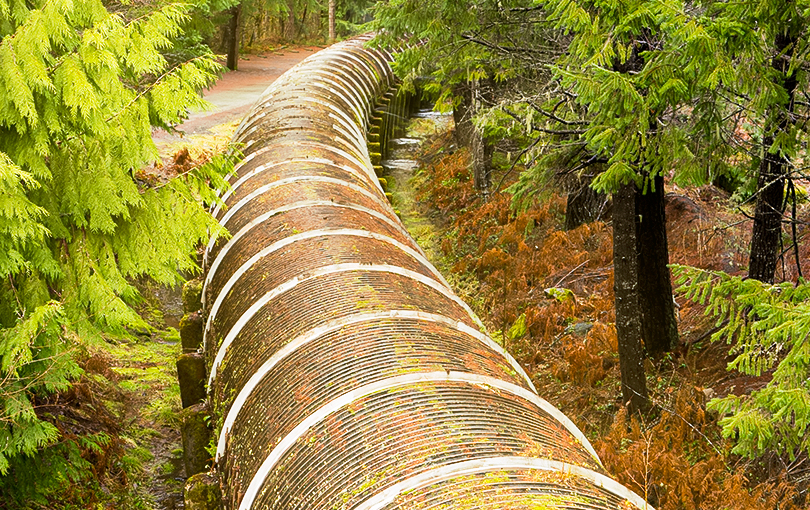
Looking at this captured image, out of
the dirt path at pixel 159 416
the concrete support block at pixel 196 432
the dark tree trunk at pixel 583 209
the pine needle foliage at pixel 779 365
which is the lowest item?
the dirt path at pixel 159 416

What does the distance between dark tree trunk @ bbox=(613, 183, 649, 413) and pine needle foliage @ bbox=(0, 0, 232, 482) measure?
4333mm

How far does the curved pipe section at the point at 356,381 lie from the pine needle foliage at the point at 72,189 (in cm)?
117

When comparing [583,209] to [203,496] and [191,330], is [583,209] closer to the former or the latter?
[191,330]

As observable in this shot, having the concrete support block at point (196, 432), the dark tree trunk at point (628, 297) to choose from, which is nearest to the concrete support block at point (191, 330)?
the concrete support block at point (196, 432)

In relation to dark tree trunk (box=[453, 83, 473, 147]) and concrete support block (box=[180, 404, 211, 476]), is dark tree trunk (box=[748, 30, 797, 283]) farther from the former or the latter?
dark tree trunk (box=[453, 83, 473, 147])

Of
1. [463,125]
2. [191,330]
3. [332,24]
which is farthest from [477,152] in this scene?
[332,24]

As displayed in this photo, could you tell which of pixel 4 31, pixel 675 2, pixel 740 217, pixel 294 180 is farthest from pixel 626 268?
pixel 4 31

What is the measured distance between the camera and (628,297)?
26.2ft

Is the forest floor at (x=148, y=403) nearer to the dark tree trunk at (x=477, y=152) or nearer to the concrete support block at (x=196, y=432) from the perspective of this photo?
the concrete support block at (x=196, y=432)

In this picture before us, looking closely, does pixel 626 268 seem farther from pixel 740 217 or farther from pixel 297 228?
pixel 740 217

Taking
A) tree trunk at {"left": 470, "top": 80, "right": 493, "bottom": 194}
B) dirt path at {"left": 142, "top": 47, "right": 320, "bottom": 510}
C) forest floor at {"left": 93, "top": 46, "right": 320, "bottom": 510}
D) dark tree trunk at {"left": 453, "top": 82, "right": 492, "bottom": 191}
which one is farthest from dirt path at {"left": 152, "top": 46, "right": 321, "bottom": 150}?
tree trunk at {"left": 470, "top": 80, "right": 493, "bottom": 194}

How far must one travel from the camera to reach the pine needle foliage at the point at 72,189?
16.9 ft

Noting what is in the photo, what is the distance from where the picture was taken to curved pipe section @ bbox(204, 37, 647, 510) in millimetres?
4242

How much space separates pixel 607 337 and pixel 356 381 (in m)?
6.17
